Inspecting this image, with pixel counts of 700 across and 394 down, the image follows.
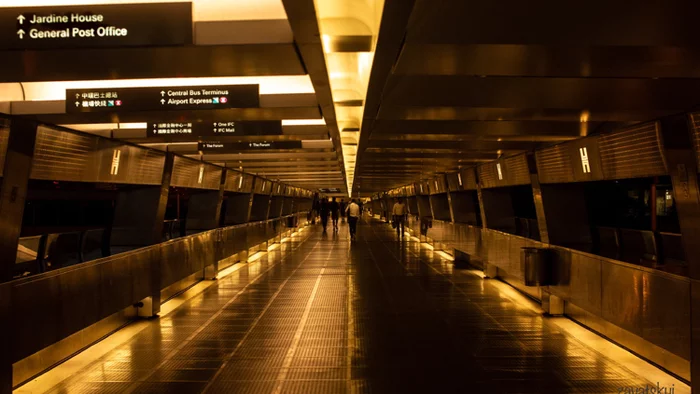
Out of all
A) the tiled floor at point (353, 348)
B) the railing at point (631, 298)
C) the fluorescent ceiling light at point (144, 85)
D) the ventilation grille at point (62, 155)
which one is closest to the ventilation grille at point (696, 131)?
the railing at point (631, 298)

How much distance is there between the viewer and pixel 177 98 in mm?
6961

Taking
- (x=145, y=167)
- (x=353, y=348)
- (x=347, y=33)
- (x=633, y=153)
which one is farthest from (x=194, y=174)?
(x=633, y=153)

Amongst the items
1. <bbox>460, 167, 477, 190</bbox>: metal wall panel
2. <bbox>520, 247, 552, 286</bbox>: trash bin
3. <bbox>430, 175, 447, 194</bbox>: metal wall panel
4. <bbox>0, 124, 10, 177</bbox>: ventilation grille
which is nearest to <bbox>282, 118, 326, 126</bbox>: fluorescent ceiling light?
<bbox>520, 247, 552, 286</bbox>: trash bin

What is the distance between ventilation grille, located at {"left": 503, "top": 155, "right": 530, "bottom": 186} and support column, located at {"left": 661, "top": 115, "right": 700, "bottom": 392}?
5581mm

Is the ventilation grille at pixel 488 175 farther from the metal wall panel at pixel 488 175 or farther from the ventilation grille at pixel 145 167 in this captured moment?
the ventilation grille at pixel 145 167

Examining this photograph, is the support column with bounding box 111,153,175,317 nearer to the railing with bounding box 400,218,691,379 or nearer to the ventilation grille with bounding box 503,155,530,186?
the railing with bounding box 400,218,691,379

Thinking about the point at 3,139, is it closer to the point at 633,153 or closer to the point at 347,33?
the point at 347,33

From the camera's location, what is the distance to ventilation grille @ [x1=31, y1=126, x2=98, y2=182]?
6.03 m

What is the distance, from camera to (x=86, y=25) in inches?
171

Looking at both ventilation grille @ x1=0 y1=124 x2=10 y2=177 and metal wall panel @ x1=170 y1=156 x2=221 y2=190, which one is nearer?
ventilation grille @ x1=0 y1=124 x2=10 y2=177

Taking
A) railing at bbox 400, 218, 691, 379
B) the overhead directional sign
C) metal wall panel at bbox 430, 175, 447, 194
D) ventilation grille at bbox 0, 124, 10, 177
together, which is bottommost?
railing at bbox 400, 218, 691, 379

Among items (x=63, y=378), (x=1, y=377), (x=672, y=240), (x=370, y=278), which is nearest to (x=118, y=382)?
(x=63, y=378)

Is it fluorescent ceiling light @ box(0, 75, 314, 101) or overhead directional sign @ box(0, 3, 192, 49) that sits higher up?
fluorescent ceiling light @ box(0, 75, 314, 101)

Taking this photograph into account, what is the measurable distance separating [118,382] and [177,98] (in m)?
3.55
